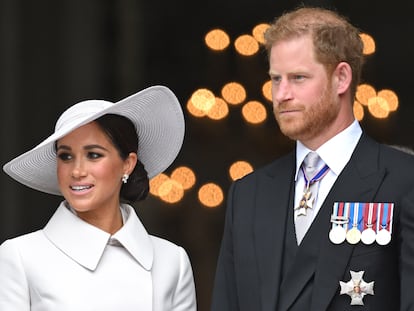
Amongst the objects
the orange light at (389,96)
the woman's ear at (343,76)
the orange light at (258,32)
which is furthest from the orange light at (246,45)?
the woman's ear at (343,76)

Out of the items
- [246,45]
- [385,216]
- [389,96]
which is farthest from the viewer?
[246,45]

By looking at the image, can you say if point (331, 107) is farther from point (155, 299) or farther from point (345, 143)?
point (155, 299)

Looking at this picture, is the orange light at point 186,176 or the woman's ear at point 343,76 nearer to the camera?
the woman's ear at point 343,76

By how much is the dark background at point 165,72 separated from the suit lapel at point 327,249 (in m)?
2.32

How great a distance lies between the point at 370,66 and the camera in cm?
596

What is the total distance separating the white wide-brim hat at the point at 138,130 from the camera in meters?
3.74

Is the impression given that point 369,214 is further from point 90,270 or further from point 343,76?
point 90,270

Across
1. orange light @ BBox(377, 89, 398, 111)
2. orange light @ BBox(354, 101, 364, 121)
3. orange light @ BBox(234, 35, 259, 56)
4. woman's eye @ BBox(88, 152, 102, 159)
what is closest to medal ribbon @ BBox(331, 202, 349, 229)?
woman's eye @ BBox(88, 152, 102, 159)

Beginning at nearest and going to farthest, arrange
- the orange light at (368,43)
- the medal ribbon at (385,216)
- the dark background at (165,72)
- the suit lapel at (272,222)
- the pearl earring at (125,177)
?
the medal ribbon at (385,216) → the suit lapel at (272,222) → the pearl earring at (125,177) → the orange light at (368,43) → the dark background at (165,72)

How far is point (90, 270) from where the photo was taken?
3711 mm

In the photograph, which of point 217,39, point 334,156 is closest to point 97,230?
point 334,156

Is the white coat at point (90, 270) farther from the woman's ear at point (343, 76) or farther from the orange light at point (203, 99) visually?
the orange light at point (203, 99)

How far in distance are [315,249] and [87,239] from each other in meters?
0.68

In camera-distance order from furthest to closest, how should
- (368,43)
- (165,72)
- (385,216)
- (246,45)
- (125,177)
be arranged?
(165,72)
(246,45)
(368,43)
(125,177)
(385,216)
